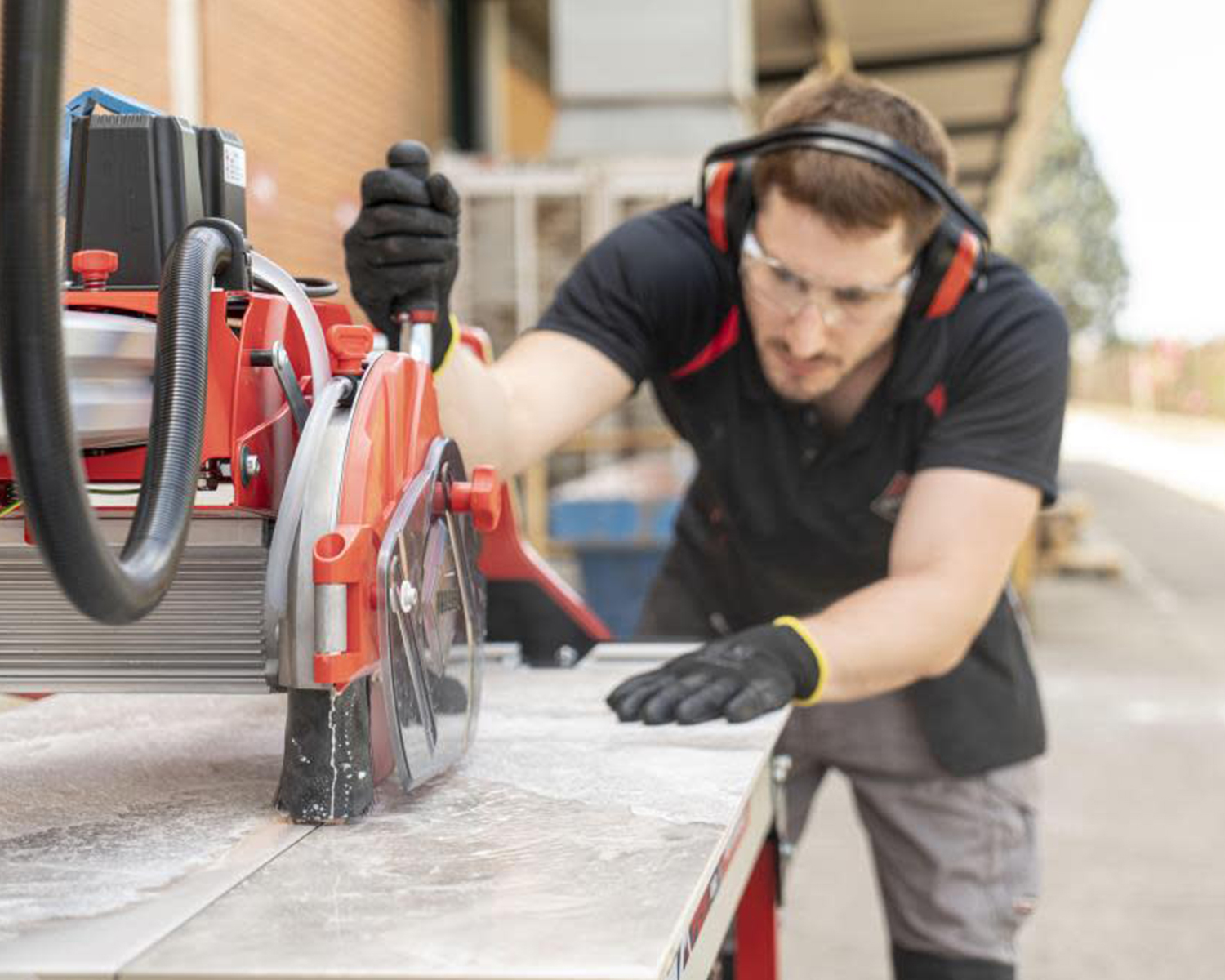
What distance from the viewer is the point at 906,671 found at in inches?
68.4

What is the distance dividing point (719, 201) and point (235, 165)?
934 millimetres

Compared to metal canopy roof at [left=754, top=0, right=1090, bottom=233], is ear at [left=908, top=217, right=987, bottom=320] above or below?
below

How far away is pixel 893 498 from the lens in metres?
2.12

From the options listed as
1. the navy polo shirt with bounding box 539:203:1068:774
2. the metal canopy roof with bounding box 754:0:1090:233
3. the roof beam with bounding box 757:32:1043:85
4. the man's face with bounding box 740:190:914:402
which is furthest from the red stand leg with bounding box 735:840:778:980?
the roof beam with bounding box 757:32:1043:85

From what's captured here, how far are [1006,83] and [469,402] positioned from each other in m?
11.7

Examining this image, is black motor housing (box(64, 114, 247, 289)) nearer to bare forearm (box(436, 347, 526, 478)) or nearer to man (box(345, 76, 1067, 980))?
man (box(345, 76, 1067, 980))

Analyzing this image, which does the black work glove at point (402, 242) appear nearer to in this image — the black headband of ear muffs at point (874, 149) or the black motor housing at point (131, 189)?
the black motor housing at point (131, 189)

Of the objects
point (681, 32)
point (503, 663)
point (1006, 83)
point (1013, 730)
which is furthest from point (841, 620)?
point (1006, 83)

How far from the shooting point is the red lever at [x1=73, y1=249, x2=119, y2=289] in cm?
104

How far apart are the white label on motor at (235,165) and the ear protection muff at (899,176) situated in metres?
0.79

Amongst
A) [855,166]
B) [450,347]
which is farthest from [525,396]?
[855,166]

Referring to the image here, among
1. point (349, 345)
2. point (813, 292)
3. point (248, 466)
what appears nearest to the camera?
point (248, 466)

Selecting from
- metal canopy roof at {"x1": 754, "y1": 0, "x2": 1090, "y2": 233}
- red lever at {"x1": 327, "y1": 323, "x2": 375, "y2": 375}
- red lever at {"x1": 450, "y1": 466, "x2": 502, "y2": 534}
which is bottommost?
red lever at {"x1": 450, "y1": 466, "x2": 502, "y2": 534}

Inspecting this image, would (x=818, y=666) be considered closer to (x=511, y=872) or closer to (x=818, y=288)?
(x=818, y=288)
